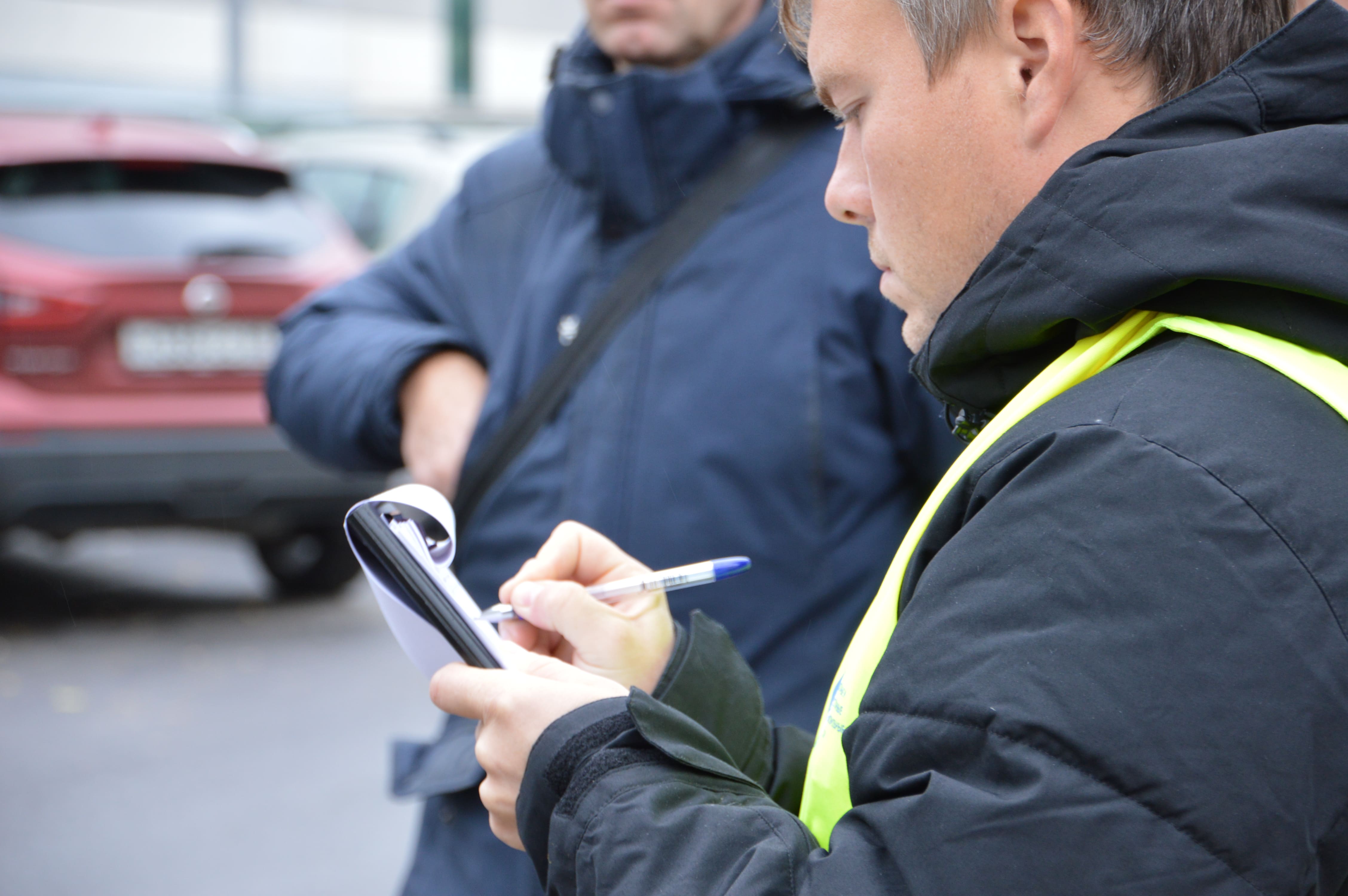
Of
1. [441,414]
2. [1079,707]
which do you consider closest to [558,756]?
[1079,707]

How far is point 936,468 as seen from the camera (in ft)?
5.98

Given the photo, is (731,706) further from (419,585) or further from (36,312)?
(36,312)

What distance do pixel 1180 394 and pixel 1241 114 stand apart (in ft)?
0.77

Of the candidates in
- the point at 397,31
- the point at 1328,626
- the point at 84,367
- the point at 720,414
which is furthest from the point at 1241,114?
the point at 397,31

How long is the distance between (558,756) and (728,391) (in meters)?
0.81

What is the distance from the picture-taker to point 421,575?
4.49 feet

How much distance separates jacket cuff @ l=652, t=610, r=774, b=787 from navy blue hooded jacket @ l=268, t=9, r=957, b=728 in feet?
0.91

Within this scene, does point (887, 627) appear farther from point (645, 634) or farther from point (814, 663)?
point (814, 663)

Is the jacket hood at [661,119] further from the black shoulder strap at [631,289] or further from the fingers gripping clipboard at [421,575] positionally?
the fingers gripping clipboard at [421,575]

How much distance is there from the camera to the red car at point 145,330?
5.24 meters

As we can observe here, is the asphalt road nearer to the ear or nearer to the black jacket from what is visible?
the black jacket

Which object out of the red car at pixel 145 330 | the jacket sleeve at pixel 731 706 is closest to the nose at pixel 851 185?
the jacket sleeve at pixel 731 706

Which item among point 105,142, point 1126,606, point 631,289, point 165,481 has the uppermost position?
point 1126,606

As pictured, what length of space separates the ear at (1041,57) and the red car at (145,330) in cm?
488
